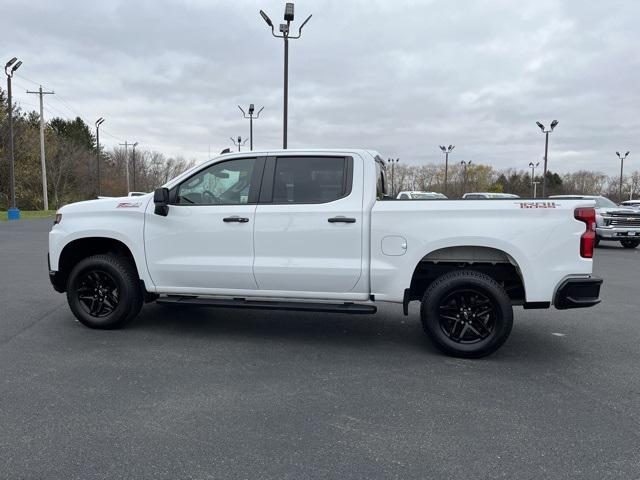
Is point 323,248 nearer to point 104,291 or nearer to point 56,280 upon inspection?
point 104,291

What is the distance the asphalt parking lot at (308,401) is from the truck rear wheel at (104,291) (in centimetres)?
18

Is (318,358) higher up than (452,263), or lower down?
lower down

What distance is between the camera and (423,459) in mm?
3102

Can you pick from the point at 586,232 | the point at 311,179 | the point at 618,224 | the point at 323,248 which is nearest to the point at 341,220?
the point at 323,248

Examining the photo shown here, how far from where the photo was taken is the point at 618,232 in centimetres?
1720

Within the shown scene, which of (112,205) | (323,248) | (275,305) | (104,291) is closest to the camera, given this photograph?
(323,248)

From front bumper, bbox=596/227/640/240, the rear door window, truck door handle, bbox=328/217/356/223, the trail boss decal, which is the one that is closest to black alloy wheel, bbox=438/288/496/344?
the trail boss decal

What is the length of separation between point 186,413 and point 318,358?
5.33ft

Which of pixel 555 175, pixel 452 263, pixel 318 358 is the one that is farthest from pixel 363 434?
pixel 555 175

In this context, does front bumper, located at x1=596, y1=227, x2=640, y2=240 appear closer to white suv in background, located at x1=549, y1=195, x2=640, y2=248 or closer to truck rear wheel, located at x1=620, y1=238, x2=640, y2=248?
white suv in background, located at x1=549, y1=195, x2=640, y2=248

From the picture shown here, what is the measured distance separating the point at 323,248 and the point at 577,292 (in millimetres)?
2407

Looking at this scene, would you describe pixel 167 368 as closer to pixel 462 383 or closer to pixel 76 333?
pixel 76 333

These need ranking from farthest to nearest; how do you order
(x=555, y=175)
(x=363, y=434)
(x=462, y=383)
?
(x=555, y=175), (x=462, y=383), (x=363, y=434)

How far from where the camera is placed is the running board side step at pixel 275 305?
5125mm
